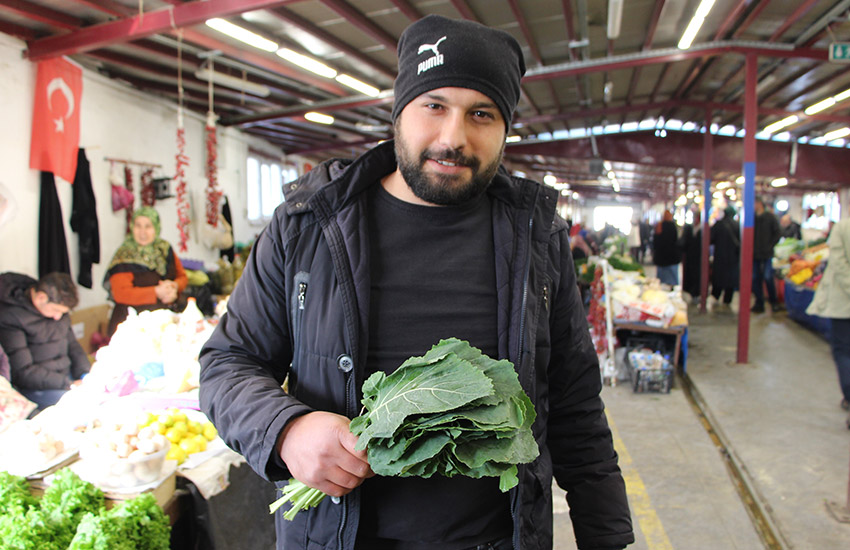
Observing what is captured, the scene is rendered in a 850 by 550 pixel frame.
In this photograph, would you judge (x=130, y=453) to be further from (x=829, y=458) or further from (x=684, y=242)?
(x=684, y=242)

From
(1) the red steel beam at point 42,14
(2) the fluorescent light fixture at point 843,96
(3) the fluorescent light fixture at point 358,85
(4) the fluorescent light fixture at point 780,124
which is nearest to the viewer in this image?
(1) the red steel beam at point 42,14

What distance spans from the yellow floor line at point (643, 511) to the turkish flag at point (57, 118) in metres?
6.78

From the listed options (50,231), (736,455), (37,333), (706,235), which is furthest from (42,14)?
(706,235)

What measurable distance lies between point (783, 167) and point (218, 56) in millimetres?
15302

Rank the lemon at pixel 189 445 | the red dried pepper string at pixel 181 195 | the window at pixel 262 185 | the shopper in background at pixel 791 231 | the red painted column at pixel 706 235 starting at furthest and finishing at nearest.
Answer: the shopper in background at pixel 791 231, the window at pixel 262 185, the red painted column at pixel 706 235, the red dried pepper string at pixel 181 195, the lemon at pixel 189 445

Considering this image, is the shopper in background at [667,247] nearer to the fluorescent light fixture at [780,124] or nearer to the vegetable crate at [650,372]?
the fluorescent light fixture at [780,124]

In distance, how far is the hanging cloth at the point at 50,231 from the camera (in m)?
6.74

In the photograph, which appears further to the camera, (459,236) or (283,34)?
(283,34)

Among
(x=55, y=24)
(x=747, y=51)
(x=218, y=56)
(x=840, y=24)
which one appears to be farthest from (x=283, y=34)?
(x=840, y=24)

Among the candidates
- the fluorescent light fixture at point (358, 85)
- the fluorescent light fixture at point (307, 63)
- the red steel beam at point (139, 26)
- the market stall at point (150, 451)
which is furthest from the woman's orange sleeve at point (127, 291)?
the fluorescent light fixture at point (358, 85)

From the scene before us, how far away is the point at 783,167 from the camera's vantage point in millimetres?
16141

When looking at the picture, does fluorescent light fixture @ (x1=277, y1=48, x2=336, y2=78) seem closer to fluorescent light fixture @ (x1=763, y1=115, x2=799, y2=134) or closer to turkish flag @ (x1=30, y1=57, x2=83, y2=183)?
turkish flag @ (x1=30, y1=57, x2=83, y2=183)

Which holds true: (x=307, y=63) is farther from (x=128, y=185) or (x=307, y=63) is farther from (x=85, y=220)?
(x=85, y=220)

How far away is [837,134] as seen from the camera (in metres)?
14.9
